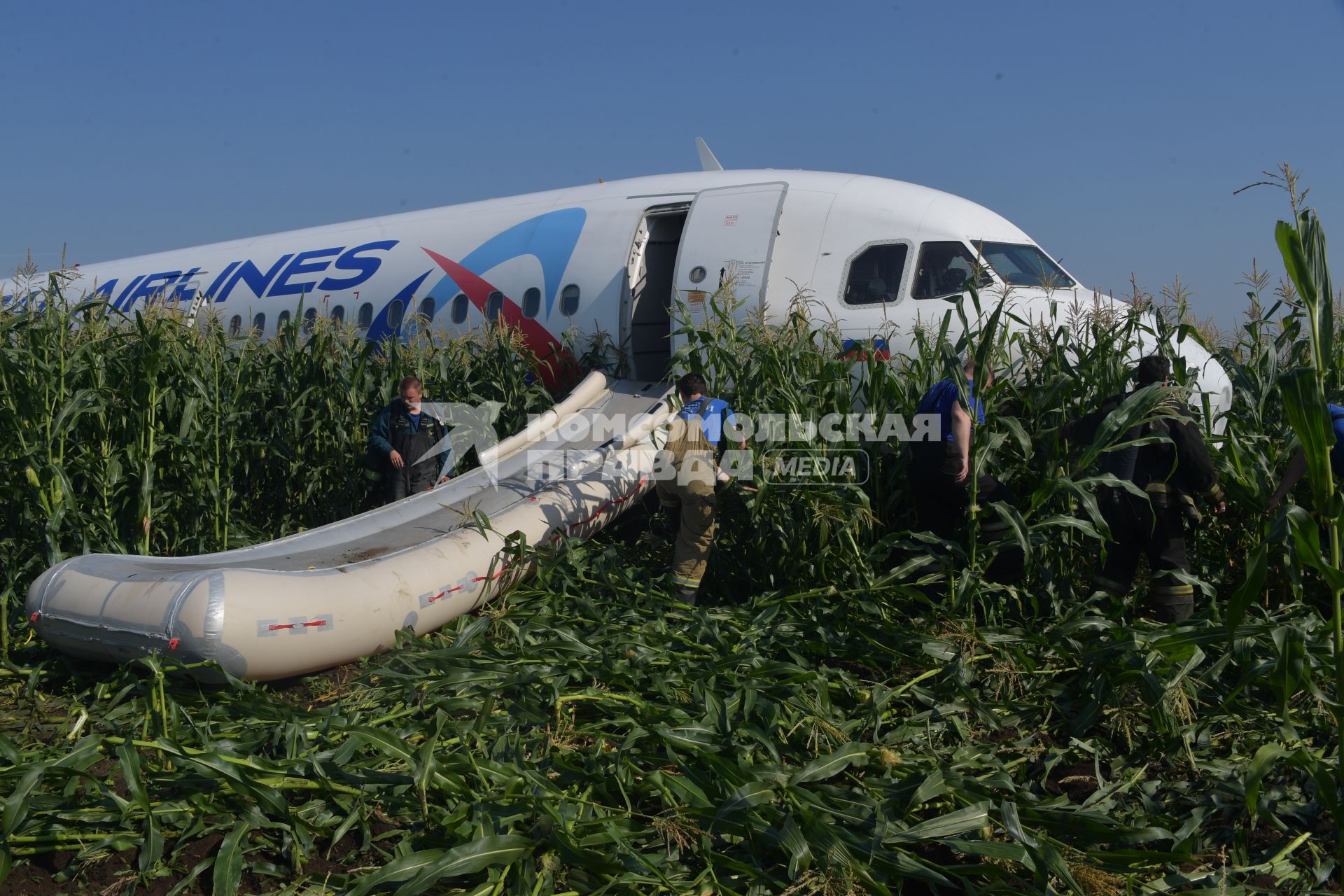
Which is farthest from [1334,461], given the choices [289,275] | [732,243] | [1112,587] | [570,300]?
[289,275]

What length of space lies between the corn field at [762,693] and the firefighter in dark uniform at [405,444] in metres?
1.40

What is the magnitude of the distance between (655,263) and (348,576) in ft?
25.3

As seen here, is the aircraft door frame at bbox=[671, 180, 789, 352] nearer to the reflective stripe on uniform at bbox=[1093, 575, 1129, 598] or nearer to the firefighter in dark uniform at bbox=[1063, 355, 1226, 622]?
the firefighter in dark uniform at bbox=[1063, 355, 1226, 622]

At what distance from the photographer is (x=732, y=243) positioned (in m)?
11.3

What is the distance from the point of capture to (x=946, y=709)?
16.5 ft

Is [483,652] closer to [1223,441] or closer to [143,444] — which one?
[143,444]

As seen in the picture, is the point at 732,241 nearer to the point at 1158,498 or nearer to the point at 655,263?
the point at 655,263

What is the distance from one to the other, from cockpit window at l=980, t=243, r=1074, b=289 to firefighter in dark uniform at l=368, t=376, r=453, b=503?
243 inches

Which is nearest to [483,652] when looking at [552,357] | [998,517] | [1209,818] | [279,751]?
[279,751]

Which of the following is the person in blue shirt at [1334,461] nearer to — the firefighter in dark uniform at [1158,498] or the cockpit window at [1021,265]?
the firefighter in dark uniform at [1158,498]

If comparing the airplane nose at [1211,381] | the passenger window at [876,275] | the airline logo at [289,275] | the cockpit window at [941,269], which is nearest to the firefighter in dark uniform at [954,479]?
the airplane nose at [1211,381]

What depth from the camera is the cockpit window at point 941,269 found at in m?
10.1

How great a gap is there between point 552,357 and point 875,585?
7.13 m

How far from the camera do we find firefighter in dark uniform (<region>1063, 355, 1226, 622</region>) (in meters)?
6.03
